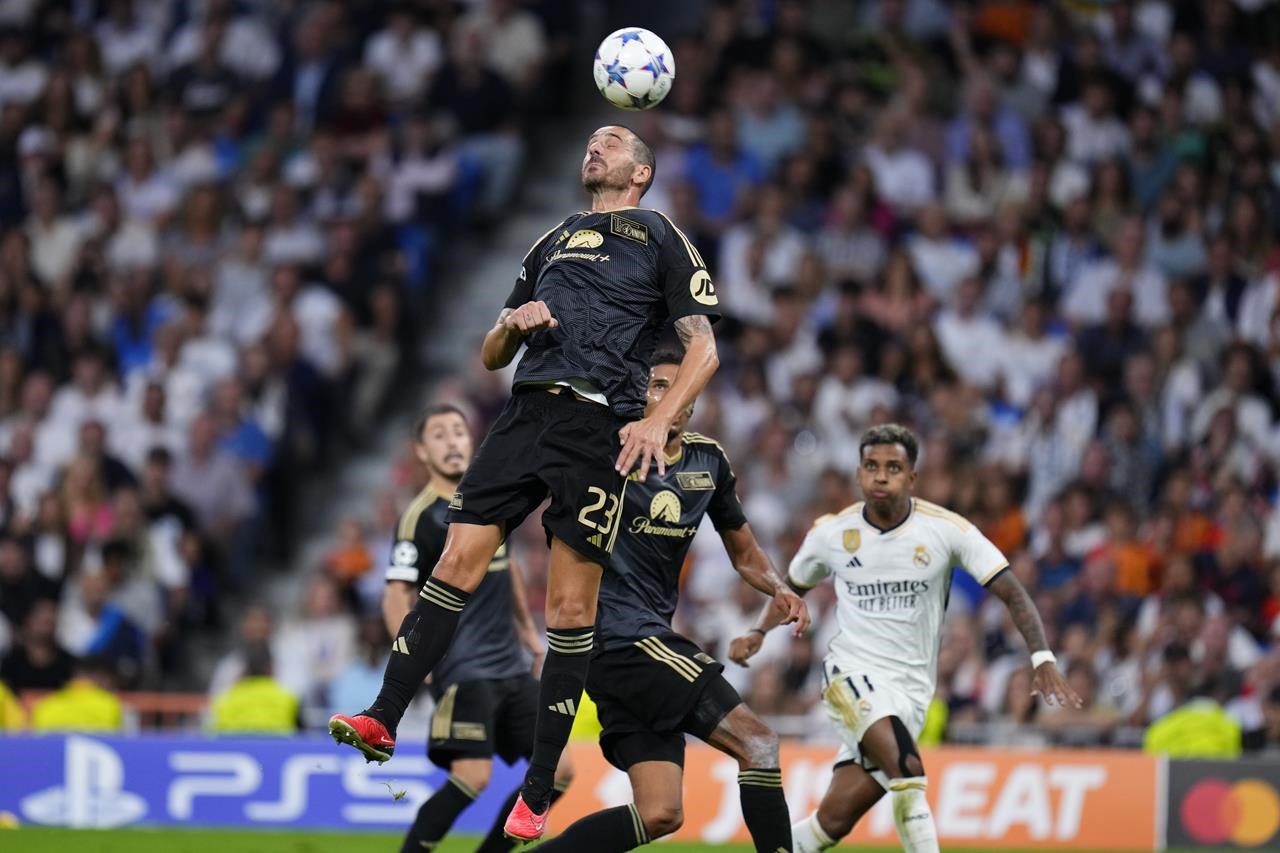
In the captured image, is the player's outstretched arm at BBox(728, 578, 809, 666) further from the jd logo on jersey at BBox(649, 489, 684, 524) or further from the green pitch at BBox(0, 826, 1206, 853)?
the green pitch at BBox(0, 826, 1206, 853)

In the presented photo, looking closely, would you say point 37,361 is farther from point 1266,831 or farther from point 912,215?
point 1266,831

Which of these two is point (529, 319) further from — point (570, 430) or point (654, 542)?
point (654, 542)

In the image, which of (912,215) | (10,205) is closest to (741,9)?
(912,215)

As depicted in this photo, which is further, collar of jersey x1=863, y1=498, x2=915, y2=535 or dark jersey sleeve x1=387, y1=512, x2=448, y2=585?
dark jersey sleeve x1=387, y1=512, x2=448, y2=585

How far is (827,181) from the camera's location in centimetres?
1902

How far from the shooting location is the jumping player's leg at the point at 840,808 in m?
9.59

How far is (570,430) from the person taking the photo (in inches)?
324


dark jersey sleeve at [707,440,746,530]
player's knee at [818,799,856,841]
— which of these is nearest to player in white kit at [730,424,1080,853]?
player's knee at [818,799,856,841]

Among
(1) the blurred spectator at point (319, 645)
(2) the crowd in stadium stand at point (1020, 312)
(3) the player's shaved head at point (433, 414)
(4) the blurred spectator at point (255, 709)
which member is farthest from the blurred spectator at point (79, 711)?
(3) the player's shaved head at point (433, 414)

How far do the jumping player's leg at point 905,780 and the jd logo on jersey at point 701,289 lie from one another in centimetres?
239

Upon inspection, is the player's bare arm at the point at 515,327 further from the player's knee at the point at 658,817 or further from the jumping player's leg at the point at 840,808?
the jumping player's leg at the point at 840,808

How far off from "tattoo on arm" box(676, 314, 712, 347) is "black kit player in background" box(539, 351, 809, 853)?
0.34m

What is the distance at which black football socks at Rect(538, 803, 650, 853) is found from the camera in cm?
830

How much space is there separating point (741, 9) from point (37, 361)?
783 cm
